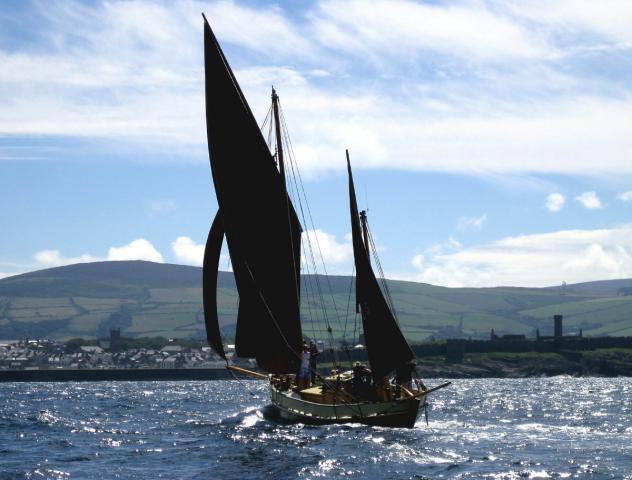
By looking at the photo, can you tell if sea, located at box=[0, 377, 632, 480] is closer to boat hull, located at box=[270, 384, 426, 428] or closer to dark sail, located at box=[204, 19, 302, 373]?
boat hull, located at box=[270, 384, 426, 428]

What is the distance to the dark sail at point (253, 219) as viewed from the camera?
55.9m

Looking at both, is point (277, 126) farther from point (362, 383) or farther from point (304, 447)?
point (304, 447)

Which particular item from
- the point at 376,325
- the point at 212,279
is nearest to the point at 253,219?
the point at 212,279

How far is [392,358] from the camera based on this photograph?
57.5m

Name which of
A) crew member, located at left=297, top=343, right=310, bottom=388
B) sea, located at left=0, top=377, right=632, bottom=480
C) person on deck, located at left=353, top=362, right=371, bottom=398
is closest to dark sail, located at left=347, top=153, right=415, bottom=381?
person on deck, located at left=353, top=362, right=371, bottom=398

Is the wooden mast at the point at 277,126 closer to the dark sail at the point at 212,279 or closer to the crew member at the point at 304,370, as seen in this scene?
the dark sail at the point at 212,279

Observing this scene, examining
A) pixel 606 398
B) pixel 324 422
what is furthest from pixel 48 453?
pixel 606 398

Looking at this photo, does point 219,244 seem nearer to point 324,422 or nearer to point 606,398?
point 324,422

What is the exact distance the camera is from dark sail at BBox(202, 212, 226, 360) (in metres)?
62.0

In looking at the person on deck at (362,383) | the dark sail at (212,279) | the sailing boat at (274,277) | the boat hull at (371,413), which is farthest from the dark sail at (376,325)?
the dark sail at (212,279)

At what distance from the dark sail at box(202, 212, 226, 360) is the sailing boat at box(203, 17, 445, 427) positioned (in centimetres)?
255

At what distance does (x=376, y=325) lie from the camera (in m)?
58.2

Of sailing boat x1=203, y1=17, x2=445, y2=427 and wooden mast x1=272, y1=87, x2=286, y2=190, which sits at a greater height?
wooden mast x1=272, y1=87, x2=286, y2=190

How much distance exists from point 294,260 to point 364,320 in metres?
5.02
